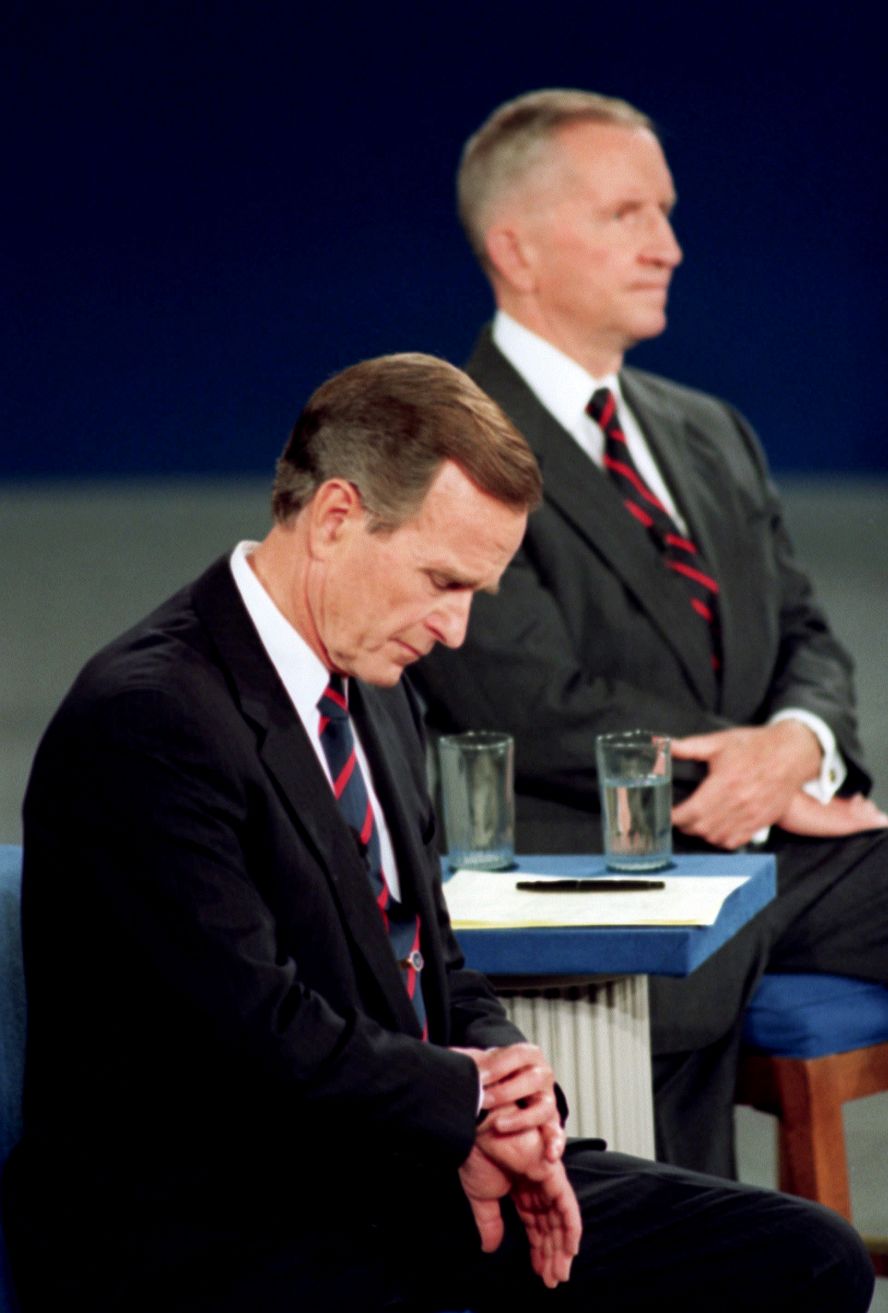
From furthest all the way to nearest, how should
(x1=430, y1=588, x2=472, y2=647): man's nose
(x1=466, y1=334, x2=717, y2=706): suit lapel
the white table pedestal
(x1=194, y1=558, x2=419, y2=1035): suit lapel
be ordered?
(x1=466, y1=334, x2=717, y2=706): suit lapel
the white table pedestal
(x1=430, y1=588, x2=472, y2=647): man's nose
(x1=194, y1=558, x2=419, y2=1035): suit lapel

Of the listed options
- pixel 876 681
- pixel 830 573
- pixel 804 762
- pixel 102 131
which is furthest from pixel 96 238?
pixel 804 762

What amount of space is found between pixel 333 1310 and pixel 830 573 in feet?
26.7

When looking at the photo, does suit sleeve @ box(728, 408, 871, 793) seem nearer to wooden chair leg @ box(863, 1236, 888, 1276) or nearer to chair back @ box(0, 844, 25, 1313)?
wooden chair leg @ box(863, 1236, 888, 1276)

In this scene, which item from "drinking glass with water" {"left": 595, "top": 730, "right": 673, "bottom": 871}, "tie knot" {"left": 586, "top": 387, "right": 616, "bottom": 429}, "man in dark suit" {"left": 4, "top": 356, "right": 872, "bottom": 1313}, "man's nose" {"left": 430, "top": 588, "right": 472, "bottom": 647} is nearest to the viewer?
"man in dark suit" {"left": 4, "top": 356, "right": 872, "bottom": 1313}

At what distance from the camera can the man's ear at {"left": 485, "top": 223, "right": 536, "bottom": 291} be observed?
3.57 metres

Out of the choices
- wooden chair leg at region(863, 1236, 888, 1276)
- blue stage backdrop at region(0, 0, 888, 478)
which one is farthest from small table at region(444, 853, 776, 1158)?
blue stage backdrop at region(0, 0, 888, 478)

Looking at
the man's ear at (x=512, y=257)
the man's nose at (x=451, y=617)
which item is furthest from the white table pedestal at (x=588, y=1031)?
the man's ear at (x=512, y=257)

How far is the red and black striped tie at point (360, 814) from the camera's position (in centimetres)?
204

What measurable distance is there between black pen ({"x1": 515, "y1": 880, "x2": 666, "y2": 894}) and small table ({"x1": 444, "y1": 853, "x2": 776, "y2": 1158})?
106 mm

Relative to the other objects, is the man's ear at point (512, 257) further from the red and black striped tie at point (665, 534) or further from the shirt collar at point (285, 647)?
the shirt collar at point (285, 647)

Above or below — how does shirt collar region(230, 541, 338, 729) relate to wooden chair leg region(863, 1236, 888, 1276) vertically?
above

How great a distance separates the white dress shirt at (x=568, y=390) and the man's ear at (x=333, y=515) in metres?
1.46

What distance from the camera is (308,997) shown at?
1.85 m

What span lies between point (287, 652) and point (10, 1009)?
41cm
